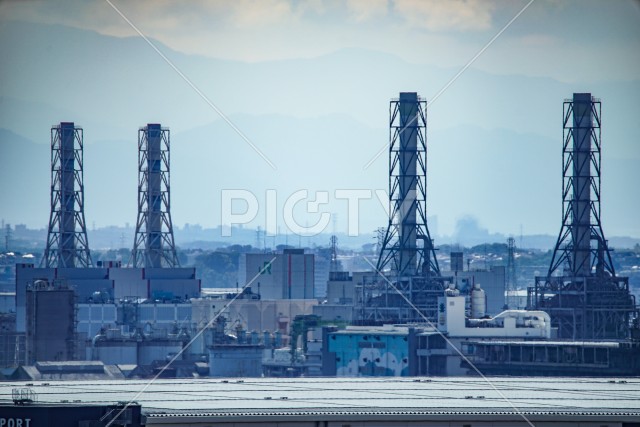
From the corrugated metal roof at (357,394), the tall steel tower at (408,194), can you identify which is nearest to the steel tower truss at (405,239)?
the tall steel tower at (408,194)

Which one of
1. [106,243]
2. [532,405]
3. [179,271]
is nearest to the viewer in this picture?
[532,405]

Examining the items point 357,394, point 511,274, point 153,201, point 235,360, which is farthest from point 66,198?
point 357,394

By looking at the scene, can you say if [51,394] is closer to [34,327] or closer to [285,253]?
[34,327]

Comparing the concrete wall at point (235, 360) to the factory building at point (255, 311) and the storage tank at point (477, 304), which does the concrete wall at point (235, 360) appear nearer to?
the storage tank at point (477, 304)

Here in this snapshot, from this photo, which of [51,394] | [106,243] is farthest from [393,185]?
[106,243]

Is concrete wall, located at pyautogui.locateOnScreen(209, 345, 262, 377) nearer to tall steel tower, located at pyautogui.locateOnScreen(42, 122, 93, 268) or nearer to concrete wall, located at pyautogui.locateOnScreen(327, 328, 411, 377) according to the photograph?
concrete wall, located at pyautogui.locateOnScreen(327, 328, 411, 377)

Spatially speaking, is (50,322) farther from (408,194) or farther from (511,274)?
(511,274)
